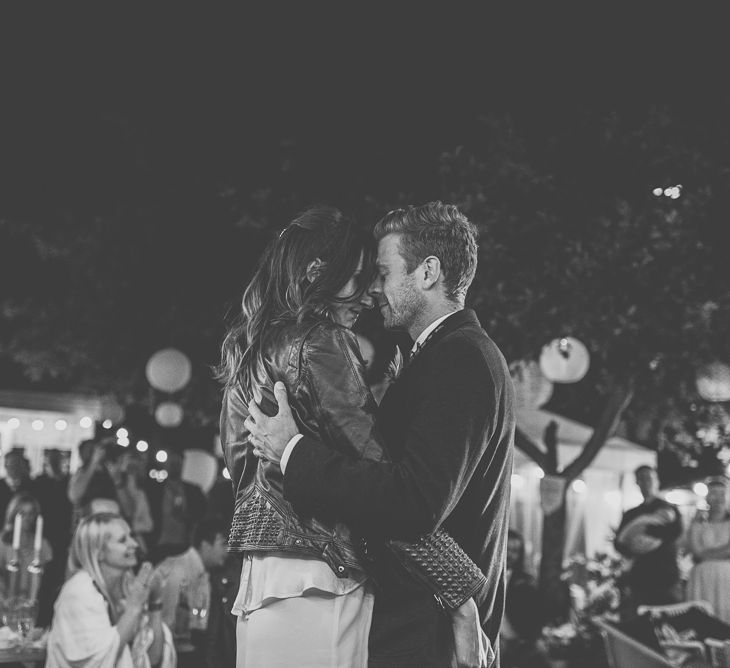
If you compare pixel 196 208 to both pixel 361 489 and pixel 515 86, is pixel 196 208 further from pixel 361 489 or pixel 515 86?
pixel 361 489

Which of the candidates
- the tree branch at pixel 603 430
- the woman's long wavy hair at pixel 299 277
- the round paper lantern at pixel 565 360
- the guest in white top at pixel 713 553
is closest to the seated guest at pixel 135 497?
the tree branch at pixel 603 430

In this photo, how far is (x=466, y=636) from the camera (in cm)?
248

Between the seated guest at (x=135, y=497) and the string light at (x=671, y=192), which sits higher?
the string light at (x=671, y=192)

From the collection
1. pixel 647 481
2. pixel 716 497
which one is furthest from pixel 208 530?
pixel 716 497

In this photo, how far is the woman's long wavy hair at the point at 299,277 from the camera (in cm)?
270

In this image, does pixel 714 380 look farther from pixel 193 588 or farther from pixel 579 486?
pixel 579 486

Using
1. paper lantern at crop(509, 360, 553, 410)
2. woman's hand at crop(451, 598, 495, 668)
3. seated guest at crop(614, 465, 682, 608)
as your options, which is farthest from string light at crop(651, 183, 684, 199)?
woman's hand at crop(451, 598, 495, 668)

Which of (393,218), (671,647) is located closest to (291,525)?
(393,218)

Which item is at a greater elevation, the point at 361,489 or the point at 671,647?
the point at 361,489

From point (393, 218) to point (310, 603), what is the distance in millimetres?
1063

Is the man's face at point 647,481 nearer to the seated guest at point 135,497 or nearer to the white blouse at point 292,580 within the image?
the seated guest at point 135,497

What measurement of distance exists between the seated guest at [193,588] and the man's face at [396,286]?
341 cm

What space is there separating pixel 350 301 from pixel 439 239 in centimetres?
30

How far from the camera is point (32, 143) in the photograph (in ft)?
43.7
